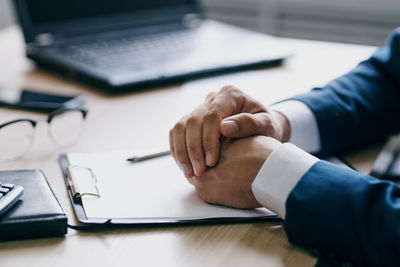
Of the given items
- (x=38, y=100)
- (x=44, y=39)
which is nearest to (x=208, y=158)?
(x=38, y=100)

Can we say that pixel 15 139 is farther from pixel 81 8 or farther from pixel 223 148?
pixel 81 8

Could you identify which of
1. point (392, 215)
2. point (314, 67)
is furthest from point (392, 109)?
point (392, 215)

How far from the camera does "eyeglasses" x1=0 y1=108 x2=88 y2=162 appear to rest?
0.75 meters

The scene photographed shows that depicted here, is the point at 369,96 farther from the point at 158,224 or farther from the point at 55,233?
the point at 55,233

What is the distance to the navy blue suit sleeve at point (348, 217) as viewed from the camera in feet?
1.72

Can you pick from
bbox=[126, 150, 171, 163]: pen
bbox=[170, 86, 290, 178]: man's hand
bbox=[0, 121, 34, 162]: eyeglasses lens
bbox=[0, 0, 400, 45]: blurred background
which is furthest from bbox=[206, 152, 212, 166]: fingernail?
bbox=[0, 0, 400, 45]: blurred background

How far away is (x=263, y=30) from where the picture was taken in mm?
2379

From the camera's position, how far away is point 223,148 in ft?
2.24

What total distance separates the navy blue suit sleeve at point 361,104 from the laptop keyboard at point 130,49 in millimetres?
Answer: 411

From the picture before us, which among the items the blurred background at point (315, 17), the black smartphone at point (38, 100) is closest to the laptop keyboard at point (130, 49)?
the black smartphone at point (38, 100)

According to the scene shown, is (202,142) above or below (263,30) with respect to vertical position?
above

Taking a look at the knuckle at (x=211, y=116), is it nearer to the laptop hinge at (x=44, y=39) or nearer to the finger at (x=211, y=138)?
the finger at (x=211, y=138)

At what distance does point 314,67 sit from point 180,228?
70 cm

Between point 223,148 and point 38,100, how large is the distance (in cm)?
46
